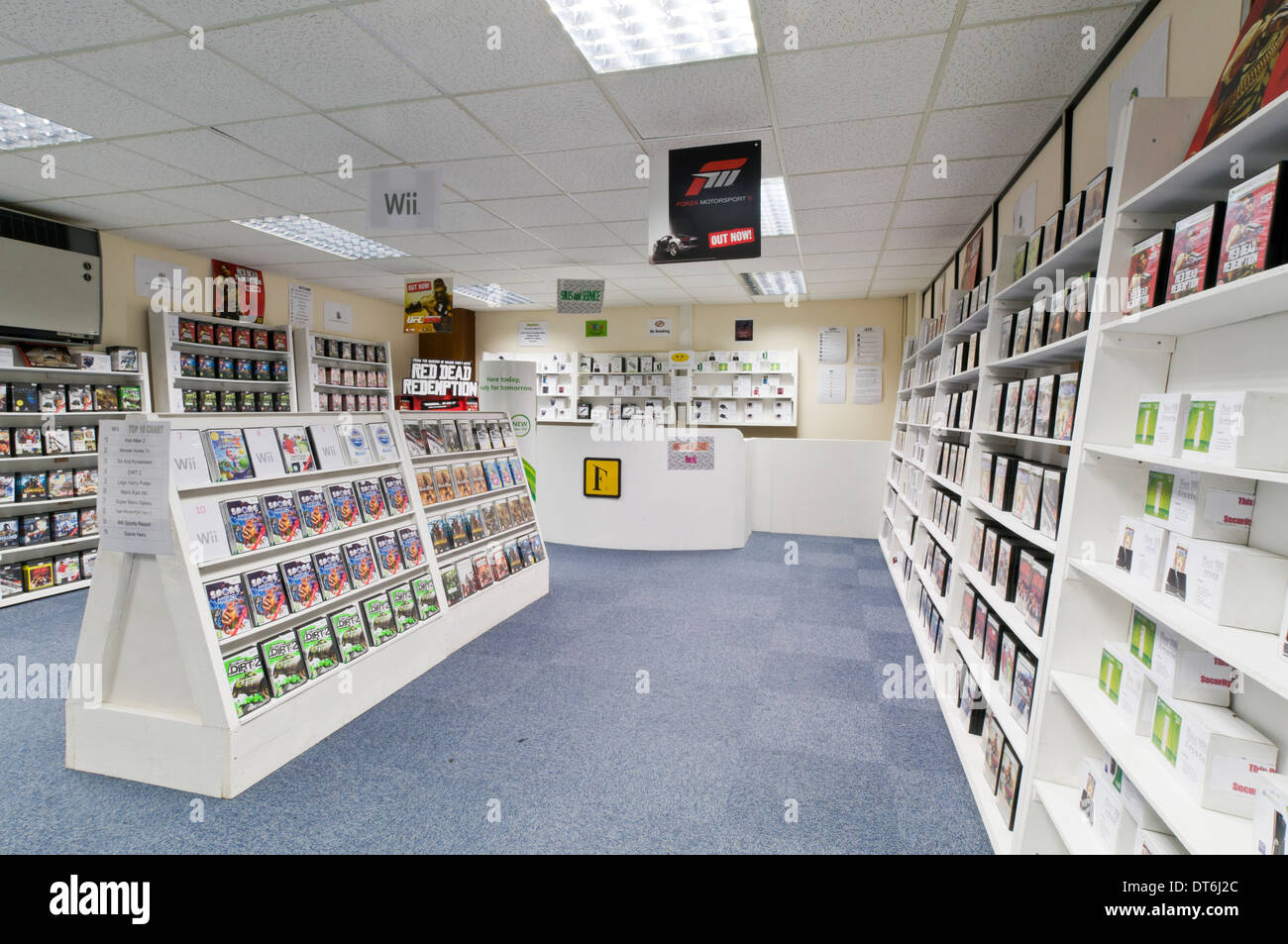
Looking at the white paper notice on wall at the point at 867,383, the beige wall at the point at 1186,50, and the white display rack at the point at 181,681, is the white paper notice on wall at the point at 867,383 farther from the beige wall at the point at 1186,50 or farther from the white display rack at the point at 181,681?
the white display rack at the point at 181,681

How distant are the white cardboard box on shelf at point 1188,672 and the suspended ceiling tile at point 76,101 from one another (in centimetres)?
485

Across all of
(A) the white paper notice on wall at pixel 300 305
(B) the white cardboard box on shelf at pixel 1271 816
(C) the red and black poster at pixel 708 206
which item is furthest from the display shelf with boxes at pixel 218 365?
(B) the white cardboard box on shelf at pixel 1271 816

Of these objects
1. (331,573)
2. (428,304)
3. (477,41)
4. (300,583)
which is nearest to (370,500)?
(331,573)

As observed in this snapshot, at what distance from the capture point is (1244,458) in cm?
125

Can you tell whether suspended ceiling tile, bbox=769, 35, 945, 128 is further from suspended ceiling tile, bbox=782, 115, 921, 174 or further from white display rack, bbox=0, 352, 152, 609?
white display rack, bbox=0, 352, 152, 609

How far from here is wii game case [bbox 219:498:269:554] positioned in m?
2.61

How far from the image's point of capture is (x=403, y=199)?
13.8 feet

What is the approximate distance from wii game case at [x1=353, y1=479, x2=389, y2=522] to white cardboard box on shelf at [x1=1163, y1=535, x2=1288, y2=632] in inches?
135

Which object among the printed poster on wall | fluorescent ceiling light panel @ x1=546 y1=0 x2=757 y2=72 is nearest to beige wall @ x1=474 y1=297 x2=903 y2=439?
the printed poster on wall

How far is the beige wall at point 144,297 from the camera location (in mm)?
5820

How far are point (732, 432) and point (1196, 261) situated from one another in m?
5.15
